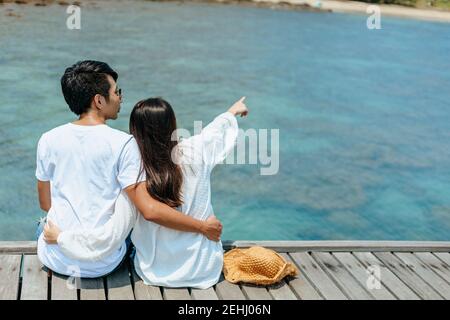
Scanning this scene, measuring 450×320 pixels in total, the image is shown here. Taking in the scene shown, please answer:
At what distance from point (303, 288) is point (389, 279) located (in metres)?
0.53

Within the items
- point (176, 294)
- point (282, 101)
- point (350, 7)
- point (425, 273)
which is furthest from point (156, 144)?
point (350, 7)

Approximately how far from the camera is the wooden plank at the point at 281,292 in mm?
2926

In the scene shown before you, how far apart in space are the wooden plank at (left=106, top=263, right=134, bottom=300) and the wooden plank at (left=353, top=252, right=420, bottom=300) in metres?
1.36

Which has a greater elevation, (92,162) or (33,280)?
(92,162)

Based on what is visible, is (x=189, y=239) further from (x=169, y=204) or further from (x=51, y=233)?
(x=51, y=233)

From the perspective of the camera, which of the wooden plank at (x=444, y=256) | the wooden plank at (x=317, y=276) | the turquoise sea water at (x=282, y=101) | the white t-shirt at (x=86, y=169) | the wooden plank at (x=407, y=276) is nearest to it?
the white t-shirt at (x=86, y=169)

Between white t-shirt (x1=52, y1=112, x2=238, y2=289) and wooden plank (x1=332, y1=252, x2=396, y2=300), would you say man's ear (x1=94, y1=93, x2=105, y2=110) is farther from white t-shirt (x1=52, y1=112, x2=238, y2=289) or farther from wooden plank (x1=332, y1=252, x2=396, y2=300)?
wooden plank (x1=332, y1=252, x2=396, y2=300)

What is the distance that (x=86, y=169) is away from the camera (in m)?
2.62

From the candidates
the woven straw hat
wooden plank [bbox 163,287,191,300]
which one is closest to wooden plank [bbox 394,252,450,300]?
the woven straw hat

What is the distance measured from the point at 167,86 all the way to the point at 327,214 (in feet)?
18.8

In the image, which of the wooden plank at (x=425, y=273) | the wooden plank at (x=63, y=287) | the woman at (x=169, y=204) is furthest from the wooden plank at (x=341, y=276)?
the wooden plank at (x=63, y=287)

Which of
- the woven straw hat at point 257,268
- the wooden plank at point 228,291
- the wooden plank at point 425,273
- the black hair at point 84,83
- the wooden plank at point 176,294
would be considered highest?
the black hair at point 84,83

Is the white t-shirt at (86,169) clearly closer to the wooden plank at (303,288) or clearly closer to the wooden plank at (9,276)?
the wooden plank at (9,276)

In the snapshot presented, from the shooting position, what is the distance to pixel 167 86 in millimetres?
11422
